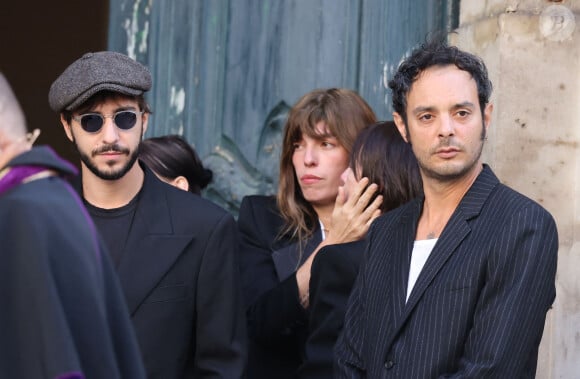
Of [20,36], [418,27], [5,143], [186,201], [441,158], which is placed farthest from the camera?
[20,36]

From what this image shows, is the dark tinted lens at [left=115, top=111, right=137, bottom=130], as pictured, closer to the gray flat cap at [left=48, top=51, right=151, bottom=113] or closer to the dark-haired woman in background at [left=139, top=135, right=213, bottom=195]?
the gray flat cap at [left=48, top=51, right=151, bottom=113]

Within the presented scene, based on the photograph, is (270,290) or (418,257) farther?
(270,290)

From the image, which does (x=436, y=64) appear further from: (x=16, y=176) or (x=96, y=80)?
(x=16, y=176)

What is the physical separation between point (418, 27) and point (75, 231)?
289 centimetres

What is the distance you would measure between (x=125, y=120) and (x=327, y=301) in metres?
0.88

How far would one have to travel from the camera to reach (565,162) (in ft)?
14.8

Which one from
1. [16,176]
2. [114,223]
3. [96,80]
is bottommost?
[114,223]

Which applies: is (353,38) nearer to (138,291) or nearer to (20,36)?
(138,291)

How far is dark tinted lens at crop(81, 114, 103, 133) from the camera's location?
12.7ft

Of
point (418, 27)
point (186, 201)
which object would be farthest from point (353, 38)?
point (186, 201)

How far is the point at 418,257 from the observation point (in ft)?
12.0

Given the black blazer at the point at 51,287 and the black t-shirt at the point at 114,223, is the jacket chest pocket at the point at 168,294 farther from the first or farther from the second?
the black blazer at the point at 51,287

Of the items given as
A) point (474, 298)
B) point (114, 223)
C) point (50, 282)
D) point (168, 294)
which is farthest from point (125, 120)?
point (50, 282)

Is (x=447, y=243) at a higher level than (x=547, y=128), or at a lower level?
lower
